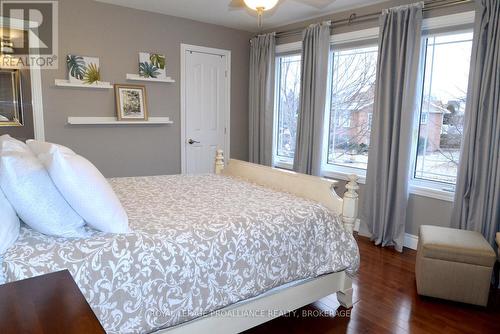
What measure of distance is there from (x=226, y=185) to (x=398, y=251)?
6.21 ft

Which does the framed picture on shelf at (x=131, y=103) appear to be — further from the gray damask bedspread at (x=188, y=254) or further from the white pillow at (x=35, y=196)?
the white pillow at (x=35, y=196)

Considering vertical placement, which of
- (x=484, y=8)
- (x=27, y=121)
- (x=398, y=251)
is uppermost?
(x=484, y=8)

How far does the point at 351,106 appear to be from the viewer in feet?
13.6

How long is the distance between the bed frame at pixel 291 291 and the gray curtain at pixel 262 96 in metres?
2.04

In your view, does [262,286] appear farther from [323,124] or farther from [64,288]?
[323,124]

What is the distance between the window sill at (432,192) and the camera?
3.31 metres

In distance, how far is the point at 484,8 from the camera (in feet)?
9.37

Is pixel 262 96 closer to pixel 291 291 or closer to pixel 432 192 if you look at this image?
pixel 432 192

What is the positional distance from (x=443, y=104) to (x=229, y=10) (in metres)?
2.48

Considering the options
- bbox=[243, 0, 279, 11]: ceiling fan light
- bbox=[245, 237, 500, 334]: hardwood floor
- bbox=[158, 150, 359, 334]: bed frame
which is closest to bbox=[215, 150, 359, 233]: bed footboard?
bbox=[158, 150, 359, 334]: bed frame

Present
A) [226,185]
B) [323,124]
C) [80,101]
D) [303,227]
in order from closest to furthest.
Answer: [303,227]
[226,185]
[80,101]
[323,124]

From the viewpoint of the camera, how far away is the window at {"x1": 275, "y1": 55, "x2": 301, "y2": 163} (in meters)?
4.77

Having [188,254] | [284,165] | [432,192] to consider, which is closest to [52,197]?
[188,254]

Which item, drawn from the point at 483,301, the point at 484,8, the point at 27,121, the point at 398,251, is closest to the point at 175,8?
the point at 27,121
